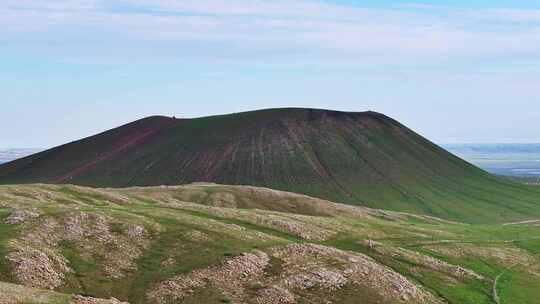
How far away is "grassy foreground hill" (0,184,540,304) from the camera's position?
77562mm

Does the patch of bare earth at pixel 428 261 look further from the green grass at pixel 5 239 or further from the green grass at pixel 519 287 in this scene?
the green grass at pixel 5 239

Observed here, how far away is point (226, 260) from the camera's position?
8769 cm

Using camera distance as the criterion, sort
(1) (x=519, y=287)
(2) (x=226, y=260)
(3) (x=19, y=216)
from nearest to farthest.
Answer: (2) (x=226, y=260) → (3) (x=19, y=216) → (1) (x=519, y=287)

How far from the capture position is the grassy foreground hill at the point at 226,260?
77562 mm

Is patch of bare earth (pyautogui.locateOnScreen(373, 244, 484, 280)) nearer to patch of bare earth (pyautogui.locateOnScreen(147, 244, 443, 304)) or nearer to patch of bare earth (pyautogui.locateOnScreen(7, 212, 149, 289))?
patch of bare earth (pyautogui.locateOnScreen(147, 244, 443, 304))

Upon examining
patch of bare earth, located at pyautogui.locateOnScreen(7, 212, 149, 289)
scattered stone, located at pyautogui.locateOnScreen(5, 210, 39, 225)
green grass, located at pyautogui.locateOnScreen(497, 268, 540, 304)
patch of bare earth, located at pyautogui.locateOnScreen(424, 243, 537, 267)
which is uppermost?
scattered stone, located at pyautogui.locateOnScreen(5, 210, 39, 225)

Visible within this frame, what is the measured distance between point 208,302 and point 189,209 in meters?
45.3

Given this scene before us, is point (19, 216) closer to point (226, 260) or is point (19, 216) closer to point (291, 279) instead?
point (226, 260)

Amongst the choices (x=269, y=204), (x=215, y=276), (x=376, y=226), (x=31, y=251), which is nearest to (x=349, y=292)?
(x=215, y=276)

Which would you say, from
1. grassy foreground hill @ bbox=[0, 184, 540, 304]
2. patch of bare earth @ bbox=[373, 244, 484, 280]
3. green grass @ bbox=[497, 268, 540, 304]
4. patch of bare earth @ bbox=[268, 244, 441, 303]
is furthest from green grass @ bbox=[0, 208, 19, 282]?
green grass @ bbox=[497, 268, 540, 304]

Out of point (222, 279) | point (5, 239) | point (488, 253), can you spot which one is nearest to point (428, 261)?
point (488, 253)

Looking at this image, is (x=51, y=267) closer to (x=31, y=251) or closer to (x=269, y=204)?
(x=31, y=251)

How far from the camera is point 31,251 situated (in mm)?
79875

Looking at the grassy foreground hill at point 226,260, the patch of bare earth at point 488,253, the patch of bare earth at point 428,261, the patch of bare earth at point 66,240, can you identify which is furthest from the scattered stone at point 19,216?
the patch of bare earth at point 488,253
